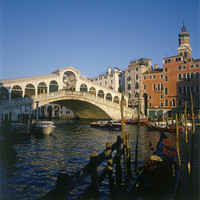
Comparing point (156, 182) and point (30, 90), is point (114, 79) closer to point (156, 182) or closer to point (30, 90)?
point (30, 90)

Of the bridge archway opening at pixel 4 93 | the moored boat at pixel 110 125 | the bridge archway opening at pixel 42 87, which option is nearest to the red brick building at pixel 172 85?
the moored boat at pixel 110 125

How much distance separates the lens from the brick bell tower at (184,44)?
42.7 metres

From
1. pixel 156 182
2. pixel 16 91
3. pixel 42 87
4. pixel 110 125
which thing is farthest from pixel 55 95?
pixel 156 182

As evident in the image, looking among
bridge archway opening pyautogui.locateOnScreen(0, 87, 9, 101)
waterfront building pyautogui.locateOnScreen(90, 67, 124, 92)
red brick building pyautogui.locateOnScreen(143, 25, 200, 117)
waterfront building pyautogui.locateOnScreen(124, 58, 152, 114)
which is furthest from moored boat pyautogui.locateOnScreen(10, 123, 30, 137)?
waterfront building pyautogui.locateOnScreen(90, 67, 124, 92)

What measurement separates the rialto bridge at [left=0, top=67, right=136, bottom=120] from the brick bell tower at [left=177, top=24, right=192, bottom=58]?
16.2 m

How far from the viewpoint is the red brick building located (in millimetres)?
34844

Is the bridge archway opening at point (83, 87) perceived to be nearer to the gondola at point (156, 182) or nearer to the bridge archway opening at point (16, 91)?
the bridge archway opening at point (16, 91)

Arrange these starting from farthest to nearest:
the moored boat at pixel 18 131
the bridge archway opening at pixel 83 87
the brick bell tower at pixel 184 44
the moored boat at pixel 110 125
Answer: the brick bell tower at pixel 184 44
the bridge archway opening at pixel 83 87
the moored boat at pixel 110 125
the moored boat at pixel 18 131

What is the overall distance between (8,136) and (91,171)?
12923mm

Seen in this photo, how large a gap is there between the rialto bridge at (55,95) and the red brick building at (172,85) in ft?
17.3

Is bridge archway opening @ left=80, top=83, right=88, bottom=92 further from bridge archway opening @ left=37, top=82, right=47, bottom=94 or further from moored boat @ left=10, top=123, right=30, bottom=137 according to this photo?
moored boat @ left=10, top=123, right=30, bottom=137

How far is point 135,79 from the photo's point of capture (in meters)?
42.9

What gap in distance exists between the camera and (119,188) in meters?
5.84

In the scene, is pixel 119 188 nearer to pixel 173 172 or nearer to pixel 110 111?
pixel 173 172
